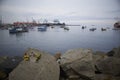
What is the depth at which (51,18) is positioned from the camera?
3.21 metres

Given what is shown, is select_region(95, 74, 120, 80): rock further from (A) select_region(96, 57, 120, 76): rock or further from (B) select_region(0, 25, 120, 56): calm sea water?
(B) select_region(0, 25, 120, 56): calm sea water

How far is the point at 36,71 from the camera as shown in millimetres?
1748

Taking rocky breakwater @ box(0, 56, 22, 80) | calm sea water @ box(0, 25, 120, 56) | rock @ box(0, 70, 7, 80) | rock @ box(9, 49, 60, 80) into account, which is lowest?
rock @ box(0, 70, 7, 80)

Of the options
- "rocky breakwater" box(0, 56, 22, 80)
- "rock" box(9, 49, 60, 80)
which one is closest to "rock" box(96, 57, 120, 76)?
"rock" box(9, 49, 60, 80)

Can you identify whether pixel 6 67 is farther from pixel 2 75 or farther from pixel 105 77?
pixel 105 77

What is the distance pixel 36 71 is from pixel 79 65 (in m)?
0.70

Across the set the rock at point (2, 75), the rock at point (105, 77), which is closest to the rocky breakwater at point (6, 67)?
the rock at point (2, 75)

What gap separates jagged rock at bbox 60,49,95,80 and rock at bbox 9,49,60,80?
10.7 inches

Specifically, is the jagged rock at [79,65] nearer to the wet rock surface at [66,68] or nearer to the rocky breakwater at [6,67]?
the wet rock surface at [66,68]

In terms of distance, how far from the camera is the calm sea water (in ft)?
10.7

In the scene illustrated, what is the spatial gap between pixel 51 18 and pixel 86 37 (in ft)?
3.83

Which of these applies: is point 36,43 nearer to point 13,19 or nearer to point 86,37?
point 13,19

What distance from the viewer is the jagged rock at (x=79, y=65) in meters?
2.08

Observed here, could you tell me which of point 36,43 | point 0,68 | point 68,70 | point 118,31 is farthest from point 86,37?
point 0,68
